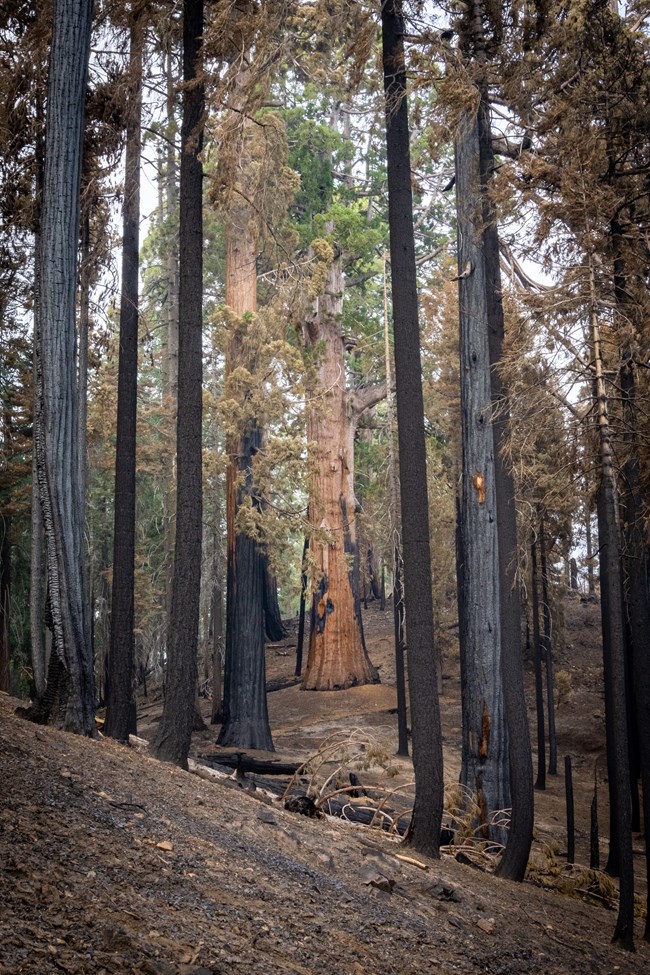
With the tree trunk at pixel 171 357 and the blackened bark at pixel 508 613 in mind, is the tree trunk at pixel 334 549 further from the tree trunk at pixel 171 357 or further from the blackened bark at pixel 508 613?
the blackened bark at pixel 508 613

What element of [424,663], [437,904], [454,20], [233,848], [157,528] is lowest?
[437,904]

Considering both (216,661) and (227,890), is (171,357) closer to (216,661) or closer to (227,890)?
(216,661)

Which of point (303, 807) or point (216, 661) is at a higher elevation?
point (216, 661)

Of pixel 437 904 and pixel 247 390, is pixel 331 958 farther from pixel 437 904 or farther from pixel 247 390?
pixel 247 390

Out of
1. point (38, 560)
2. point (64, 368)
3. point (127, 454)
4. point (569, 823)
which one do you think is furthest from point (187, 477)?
point (569, 823)

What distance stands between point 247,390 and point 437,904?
12.2 m

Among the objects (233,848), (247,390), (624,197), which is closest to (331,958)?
(233,848)

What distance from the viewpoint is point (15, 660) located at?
2381cm

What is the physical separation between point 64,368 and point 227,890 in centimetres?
542

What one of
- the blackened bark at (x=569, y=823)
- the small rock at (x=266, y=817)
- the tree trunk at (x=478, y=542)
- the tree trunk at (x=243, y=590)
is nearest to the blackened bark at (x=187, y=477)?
the small rock at (x=266, y=817)

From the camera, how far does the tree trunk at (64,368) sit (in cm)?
862

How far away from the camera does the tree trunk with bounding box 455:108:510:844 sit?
37.0 ft

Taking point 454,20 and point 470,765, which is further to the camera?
point 470,765

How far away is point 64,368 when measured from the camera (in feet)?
28.9
